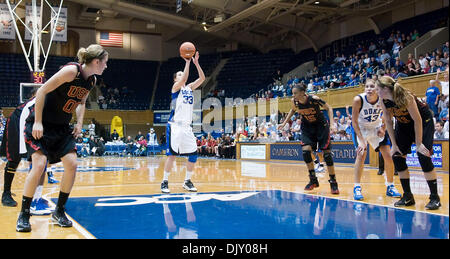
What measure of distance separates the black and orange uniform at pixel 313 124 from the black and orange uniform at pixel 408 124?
1.59 metres

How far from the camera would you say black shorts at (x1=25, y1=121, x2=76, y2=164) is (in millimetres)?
3523

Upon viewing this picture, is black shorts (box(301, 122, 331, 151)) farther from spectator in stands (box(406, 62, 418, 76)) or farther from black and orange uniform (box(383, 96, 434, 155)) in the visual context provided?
spectator in stands (box(406, 62, 418, 76))

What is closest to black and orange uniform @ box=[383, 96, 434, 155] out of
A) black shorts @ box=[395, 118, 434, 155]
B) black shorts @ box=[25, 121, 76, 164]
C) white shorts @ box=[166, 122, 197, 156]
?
black shorts @ box=[395, 118, 434, 155]

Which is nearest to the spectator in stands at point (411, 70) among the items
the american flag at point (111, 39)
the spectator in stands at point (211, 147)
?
the spectator in stands at point (211, 147)

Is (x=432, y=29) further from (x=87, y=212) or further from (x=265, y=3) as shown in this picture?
(x=87, y=212)

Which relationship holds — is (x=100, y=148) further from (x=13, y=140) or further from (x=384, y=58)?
(x=13, y=140)

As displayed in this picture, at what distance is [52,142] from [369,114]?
157 inches

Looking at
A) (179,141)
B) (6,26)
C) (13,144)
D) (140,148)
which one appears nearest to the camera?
(13,144)

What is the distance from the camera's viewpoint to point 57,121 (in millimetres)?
3621

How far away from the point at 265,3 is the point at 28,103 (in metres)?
17.8

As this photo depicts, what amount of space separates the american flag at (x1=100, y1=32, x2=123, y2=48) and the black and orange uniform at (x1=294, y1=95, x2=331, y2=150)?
3073 cm

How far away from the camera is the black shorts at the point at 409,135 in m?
4.34

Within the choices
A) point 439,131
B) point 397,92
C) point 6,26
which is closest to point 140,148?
point 6,26
